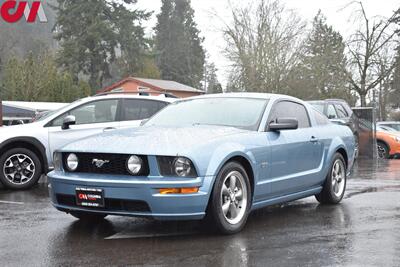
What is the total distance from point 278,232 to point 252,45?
33107 mm

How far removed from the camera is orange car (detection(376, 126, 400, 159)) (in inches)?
719

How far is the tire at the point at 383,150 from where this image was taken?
18.4 meters

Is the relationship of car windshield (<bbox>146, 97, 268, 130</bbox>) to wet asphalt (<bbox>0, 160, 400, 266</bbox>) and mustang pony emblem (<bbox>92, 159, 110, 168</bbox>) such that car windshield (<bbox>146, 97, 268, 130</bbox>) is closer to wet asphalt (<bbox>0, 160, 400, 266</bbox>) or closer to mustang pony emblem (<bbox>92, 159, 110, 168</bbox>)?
A: wet asphalt (<bbox>0, 160, 400, 266</bbox>)

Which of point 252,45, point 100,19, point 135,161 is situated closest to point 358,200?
point 135,161

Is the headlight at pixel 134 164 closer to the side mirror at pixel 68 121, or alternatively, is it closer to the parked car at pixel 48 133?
the parked car at pixel 48 133

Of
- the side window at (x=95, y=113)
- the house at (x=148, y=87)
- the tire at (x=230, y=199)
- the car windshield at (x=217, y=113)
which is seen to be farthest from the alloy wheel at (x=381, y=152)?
the house at (x=148, y=87)

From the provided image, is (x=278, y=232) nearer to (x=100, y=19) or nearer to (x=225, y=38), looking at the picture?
(x=225, y=38)

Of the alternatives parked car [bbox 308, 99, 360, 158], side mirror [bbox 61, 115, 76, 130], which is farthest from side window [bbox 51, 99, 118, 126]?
parked car [bbox 308, 99, 360, 158]

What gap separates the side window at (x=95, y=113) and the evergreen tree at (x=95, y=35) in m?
42.5

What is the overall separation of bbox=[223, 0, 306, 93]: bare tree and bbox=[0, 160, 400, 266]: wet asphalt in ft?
99.3

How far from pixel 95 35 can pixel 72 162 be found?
47155mm

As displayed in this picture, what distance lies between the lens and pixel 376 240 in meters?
5.50

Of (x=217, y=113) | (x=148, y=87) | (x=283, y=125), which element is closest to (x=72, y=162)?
(x=217, y=113)

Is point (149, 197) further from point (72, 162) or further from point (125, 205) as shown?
point (72, 162)
